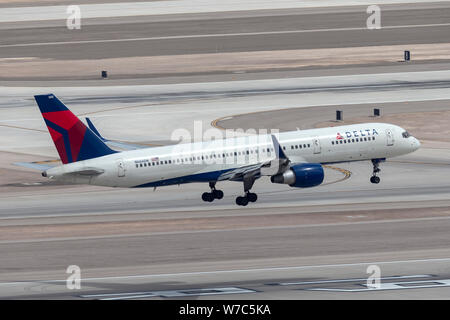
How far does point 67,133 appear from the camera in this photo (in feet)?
235

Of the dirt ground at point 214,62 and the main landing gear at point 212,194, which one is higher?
the dirt ground at point 214,62

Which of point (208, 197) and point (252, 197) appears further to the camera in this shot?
point (208, 197)

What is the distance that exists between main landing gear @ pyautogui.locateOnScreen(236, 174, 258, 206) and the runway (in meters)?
0.57

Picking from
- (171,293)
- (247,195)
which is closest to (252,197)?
(247,195)

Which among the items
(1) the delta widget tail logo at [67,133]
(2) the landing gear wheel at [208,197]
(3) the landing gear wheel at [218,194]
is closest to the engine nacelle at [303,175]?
(3) the landing gear wheel at [218,194]

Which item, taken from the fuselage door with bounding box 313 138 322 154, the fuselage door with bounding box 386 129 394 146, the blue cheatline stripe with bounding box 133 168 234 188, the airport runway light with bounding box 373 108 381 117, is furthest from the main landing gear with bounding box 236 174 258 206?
the airport runway light with bounding box 373 108 381 117

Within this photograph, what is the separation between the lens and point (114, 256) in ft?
205

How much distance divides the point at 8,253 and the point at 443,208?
28558mm

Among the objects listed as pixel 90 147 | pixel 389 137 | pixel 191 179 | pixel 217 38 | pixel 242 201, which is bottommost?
pixel 242 201

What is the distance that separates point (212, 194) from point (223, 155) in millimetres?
3556

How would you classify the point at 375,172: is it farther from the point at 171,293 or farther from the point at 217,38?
the point at 217,38

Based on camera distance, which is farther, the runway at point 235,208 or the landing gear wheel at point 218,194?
the landing gear wheel at point 218,194

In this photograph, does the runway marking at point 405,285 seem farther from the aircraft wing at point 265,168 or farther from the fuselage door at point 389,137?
the fuselage door at point 389,137

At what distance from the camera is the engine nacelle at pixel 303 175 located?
2948 inches
